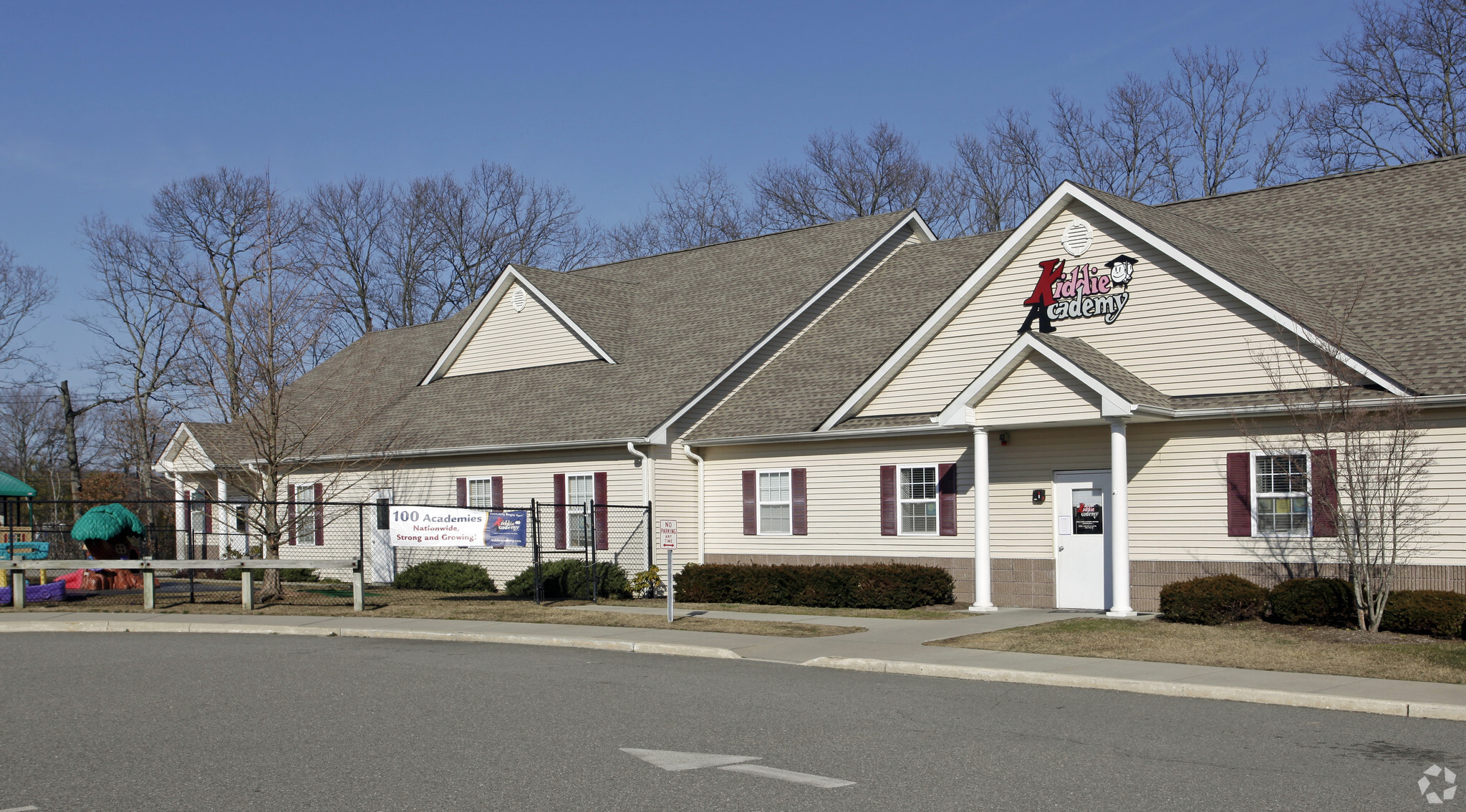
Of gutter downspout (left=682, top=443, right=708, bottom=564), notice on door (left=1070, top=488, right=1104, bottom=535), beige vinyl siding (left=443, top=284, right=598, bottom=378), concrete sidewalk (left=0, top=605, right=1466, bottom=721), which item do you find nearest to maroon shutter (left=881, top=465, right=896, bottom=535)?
concrete sidewalk (left=0, top=605, right=1466, bottom=721)

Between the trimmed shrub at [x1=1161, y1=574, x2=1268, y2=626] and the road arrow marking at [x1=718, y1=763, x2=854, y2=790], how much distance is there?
11.1m

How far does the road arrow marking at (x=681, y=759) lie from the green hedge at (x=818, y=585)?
13038 mm

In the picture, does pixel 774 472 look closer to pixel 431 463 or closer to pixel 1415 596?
pixel 431 463

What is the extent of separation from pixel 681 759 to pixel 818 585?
13922 millimetres

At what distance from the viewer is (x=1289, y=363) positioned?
1886 cm

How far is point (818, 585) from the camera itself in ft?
74.0

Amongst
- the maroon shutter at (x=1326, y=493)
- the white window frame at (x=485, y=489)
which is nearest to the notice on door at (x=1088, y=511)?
the maroon shutter at (x=1326, y=493)

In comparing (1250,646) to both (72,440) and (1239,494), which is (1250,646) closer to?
(1239,494)

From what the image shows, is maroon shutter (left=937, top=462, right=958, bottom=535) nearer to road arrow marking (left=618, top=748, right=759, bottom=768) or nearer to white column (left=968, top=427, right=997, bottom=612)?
white column (left=968, top=427, right=997, bottom=612)

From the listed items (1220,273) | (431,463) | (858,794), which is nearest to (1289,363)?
(1220,273)

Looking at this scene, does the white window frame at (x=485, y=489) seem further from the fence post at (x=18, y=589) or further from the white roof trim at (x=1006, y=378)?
the white roof trim at (x=1006, y=378)

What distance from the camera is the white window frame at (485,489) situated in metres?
28.9

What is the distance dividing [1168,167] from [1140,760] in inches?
1534

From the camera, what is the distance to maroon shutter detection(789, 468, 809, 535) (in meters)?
24.6
